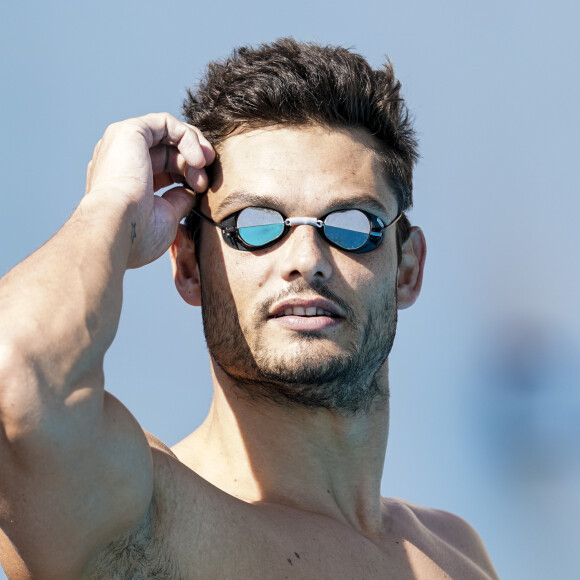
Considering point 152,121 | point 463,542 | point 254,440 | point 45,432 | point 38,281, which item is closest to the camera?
point 45,432

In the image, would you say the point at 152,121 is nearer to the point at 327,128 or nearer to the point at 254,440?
the point at 327,128

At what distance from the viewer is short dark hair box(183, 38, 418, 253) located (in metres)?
4.07

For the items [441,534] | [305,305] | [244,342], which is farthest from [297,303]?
[441,534]

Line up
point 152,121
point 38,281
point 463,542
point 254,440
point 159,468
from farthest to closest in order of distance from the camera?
point 463,542, point 254,440, point 152,121, point 159,468, point 38,281

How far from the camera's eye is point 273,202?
12.2ft

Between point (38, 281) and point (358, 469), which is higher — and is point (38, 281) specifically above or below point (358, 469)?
above

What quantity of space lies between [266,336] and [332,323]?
0.85 feet

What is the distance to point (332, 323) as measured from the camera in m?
3.66

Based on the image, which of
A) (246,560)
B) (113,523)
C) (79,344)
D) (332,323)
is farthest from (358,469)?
(79,344)

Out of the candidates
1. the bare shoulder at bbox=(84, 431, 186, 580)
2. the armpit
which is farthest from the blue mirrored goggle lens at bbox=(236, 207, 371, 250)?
the armpit

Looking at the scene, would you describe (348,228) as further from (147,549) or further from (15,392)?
(15,392)

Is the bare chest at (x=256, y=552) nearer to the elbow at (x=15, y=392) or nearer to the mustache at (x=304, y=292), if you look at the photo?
the elbow at (x=15, y=392)

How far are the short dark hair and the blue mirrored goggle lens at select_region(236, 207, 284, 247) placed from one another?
1.54 feet

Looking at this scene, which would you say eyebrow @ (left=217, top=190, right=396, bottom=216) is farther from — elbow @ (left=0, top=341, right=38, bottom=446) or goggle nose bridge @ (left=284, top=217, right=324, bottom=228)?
elbow @ (left=0, top=341, right=38, bottom=446)
